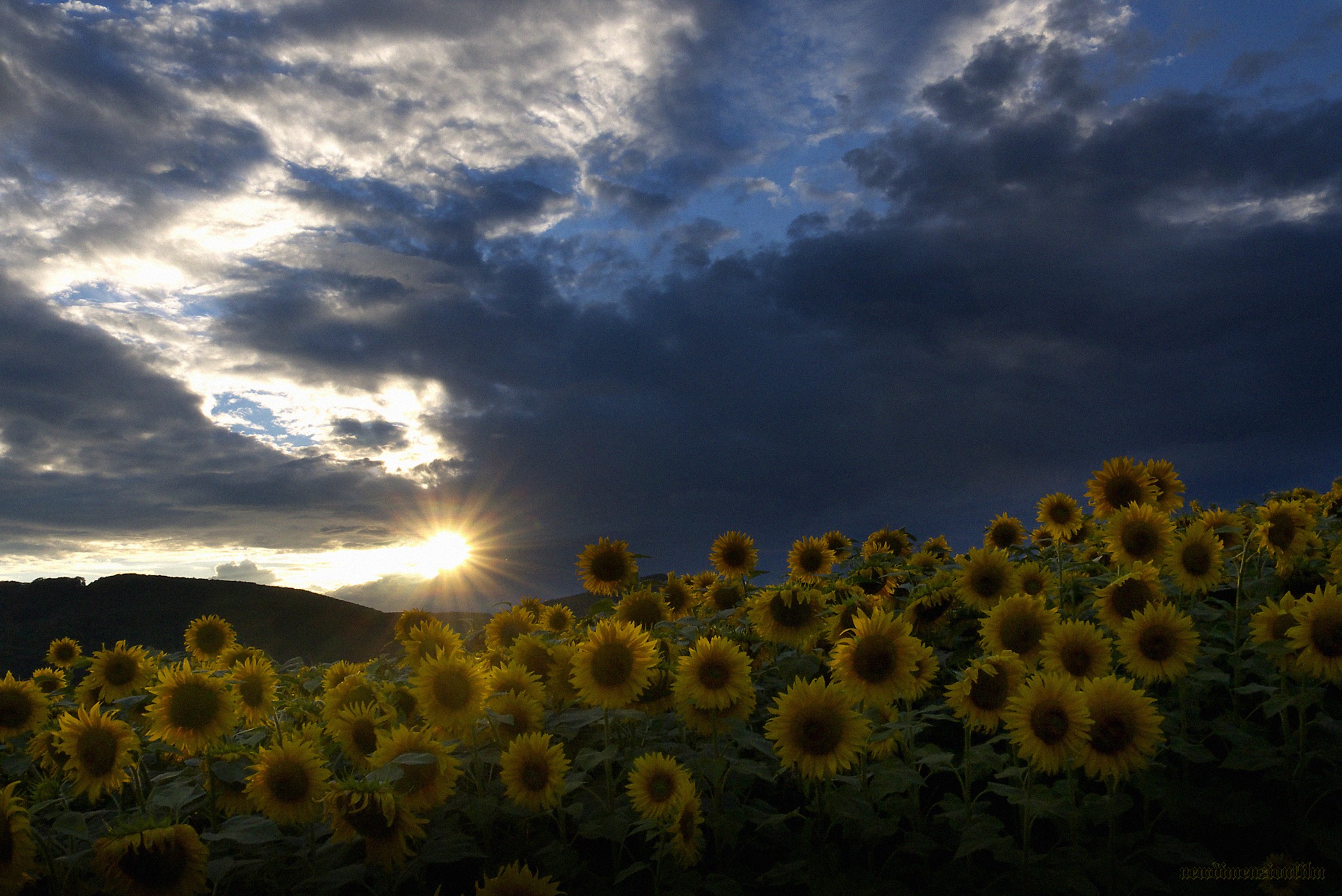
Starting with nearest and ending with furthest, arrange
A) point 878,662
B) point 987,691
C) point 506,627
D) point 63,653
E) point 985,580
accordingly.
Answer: point 987,691, point 878,662, point 985,580, point 506,627, point 63,653

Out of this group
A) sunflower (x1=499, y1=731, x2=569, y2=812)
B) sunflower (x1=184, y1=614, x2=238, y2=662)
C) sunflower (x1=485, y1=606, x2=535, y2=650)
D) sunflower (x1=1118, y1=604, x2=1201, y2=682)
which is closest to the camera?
sunflower (x1=499, y1=731, x2=569, y2=812)

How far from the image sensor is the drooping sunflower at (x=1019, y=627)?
5.45m

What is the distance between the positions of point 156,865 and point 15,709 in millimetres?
4154

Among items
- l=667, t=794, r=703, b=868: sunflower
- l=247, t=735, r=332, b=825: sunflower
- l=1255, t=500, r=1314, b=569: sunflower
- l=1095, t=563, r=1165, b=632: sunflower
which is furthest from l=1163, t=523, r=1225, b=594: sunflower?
l=247, t=735, r=332, b=825: sunflower

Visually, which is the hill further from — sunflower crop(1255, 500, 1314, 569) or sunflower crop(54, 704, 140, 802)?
sunflower crop(1255, 500, 1314, 569)

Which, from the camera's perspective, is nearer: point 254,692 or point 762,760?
point 762,760

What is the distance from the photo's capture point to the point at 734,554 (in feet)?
27.1

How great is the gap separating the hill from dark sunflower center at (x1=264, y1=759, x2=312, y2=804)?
16436mm

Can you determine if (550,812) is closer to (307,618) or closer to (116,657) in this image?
(116,657)

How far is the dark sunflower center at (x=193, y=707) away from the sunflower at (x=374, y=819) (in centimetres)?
218

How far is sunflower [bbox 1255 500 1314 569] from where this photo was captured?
6441mm

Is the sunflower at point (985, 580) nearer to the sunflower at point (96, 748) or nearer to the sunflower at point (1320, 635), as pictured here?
the sunflower at point (1320, 635)

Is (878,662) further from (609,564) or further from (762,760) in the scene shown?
(609,564)

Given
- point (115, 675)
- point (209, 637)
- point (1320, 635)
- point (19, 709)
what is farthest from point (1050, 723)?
point (209, 637)
